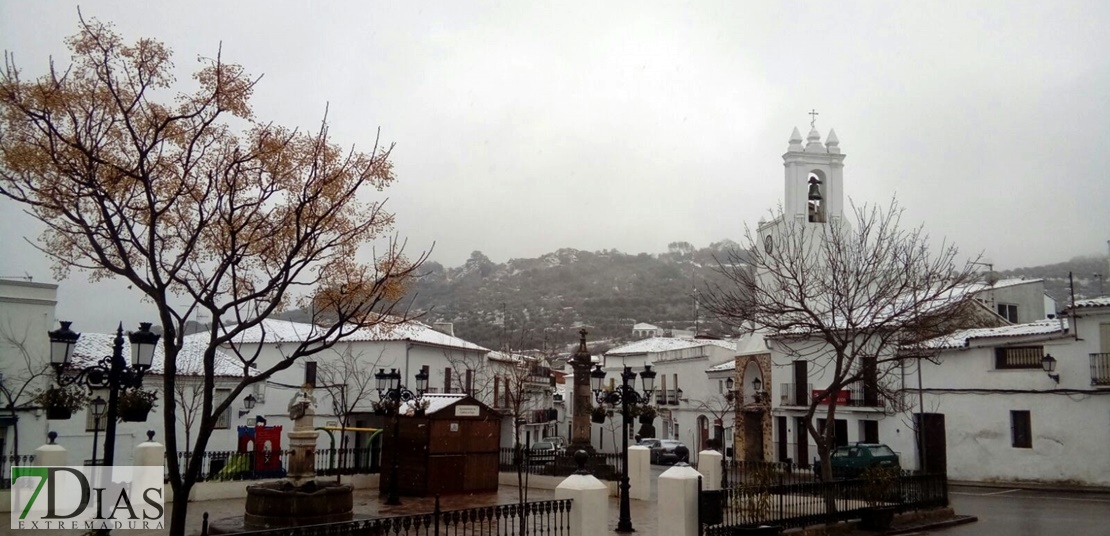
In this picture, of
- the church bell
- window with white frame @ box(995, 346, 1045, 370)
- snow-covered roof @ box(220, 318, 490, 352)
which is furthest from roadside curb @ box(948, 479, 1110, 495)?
snow-covered roof @ box(220, 318, 490, 352)

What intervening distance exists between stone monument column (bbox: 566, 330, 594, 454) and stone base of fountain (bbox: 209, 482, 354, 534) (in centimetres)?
857

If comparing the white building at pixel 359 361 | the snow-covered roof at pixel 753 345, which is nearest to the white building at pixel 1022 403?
the snow-covered roof at pixel 753 345

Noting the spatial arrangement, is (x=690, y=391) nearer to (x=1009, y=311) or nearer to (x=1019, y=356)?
(x=1009, y=311)

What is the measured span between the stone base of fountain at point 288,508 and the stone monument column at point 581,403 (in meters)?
8.57

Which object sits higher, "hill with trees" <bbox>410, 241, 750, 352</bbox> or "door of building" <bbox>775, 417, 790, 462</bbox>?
"hill with trees" <bbox>410, 241, 750, 352</bbox>

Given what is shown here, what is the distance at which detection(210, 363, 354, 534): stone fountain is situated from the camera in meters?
12.1

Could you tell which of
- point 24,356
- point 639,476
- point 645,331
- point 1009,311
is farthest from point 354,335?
point 645,331

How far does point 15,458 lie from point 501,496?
9.43 m

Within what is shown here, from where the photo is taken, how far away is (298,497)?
12180 mm

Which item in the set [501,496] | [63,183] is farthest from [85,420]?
[63,183]

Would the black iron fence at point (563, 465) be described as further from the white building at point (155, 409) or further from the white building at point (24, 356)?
the white building at point (24, 356)

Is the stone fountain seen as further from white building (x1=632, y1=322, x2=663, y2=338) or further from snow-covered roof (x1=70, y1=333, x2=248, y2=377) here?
white building (x1=632, y1=322, x2=663, y2=338)

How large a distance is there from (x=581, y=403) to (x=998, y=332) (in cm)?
1529

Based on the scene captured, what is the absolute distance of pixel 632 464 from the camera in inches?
683
